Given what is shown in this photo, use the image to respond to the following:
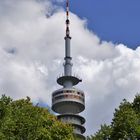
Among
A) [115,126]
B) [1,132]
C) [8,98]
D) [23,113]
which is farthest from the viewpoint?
[115,126]

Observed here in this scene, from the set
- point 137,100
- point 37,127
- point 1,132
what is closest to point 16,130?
point 37,127

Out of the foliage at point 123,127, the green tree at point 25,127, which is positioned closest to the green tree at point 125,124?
the foliage at point 123,127

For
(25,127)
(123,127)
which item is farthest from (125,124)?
(25,127)

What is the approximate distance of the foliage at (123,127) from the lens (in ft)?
230

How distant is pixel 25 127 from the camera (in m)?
64.8

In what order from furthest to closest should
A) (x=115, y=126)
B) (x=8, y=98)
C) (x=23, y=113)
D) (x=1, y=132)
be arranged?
(x=115, y=126) < (x=23, y=113) < (x=8, y=98) < (x=1, y=132)

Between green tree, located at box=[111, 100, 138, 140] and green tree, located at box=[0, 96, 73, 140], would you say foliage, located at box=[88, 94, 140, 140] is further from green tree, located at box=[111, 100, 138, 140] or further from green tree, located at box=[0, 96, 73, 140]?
green tree, located at box=[0, 96, 73, 140]

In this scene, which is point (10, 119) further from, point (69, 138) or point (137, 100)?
point (137, 100)

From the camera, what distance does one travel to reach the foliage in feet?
230

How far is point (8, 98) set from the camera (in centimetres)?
6222

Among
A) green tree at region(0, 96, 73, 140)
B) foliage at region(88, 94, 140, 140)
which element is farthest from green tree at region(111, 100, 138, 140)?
green tree at region(0, 96, 73, 140)

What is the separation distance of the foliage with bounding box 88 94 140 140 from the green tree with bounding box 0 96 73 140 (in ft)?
16.3

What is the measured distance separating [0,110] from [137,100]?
24.4 meters

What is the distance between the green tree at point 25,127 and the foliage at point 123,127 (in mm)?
4978
